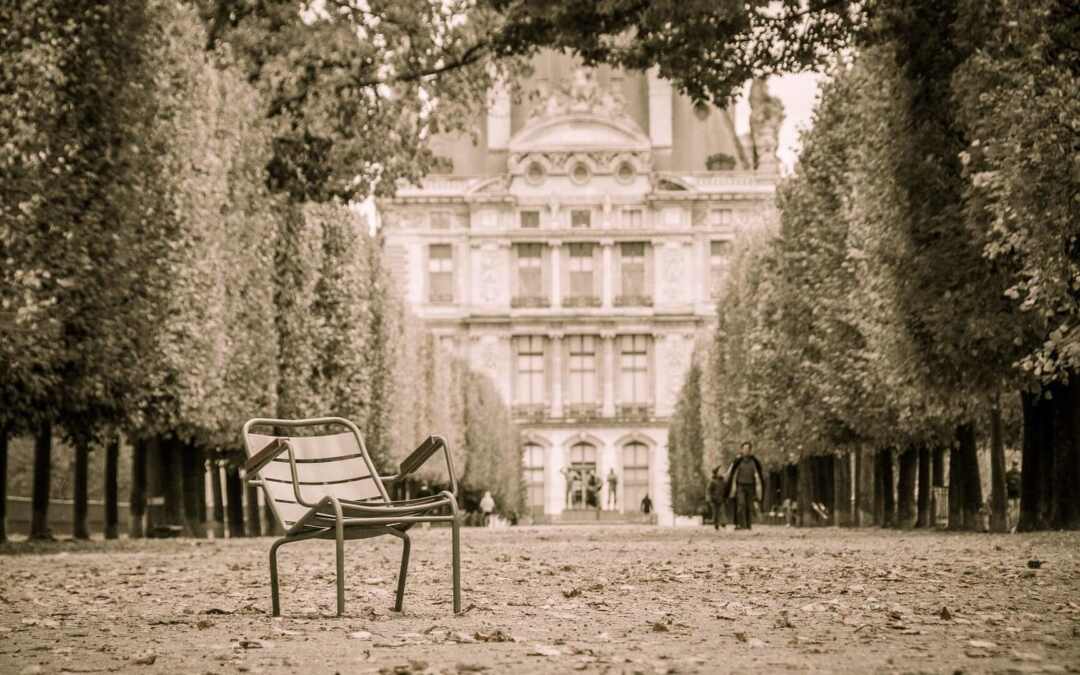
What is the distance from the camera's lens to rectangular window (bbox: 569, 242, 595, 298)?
100m

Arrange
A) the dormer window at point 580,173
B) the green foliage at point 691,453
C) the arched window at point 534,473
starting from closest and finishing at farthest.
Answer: the green foliage at point 691,453, the arched window at point 534,473, the dormer window at point 580,173

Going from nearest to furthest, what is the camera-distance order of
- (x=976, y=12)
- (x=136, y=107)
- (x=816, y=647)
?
(x=816, y=647) < (x=976, y=12) < (x=136, y=107)

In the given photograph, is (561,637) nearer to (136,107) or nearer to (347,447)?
(347,447)

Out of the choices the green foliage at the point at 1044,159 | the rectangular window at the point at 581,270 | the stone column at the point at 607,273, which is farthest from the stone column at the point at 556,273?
the green foliage at the point at 1044,159

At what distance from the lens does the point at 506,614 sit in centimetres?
930

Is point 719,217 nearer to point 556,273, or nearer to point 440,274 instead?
point 556,273

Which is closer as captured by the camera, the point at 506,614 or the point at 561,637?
the point at 561,637

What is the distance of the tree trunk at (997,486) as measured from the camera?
89.9ft

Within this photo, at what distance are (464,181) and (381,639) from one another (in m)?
93.4

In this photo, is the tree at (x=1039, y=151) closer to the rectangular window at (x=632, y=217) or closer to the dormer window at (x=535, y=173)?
the dormer window at (x=535, y=173)

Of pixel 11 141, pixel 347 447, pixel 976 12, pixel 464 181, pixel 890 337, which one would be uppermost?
pixel 464 181

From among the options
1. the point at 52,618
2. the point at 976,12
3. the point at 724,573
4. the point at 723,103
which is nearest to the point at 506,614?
the point at 52,618

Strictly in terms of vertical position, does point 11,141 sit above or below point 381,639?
above

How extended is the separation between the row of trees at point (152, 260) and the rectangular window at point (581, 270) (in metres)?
61.3
